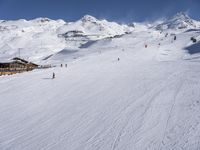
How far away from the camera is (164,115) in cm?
1577

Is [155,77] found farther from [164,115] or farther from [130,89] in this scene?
[164,115]

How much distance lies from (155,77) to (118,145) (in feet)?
49.7

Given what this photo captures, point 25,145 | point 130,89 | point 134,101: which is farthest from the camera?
point 130,89

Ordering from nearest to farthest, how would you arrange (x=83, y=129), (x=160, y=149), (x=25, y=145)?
(x=160, y=149) → (x=25, y=145) → (x=83, y=129)

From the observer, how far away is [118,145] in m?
12.9

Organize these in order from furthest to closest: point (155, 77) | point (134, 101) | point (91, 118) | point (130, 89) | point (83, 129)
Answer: point (155, 77)
point (130, 89)
point (134, 101)
point (91, 118)
point (83, 129)

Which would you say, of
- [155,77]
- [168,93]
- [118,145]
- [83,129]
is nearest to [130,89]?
[168,93]

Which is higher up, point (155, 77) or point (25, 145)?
point (155, 77)

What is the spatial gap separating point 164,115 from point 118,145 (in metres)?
3.96

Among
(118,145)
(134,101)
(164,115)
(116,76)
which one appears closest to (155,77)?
(116,76)

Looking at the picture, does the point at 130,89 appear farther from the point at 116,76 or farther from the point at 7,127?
the point at 7,127

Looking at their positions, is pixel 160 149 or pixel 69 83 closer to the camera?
pixel 160 149

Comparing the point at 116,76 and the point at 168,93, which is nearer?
the point at 168,93

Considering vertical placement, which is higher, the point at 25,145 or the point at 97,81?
the point at 97,81
